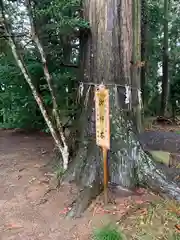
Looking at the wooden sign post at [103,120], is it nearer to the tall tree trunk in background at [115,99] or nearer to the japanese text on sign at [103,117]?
the japanese text on sign at [103,117]

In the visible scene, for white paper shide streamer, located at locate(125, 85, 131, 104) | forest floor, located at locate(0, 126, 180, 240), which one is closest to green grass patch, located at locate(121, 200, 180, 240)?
forest floor, located at locate(0, 126, 180, 240)

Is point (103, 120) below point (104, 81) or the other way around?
below

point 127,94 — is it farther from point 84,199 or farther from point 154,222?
point 154,222

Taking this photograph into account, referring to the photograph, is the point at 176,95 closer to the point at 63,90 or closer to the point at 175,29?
the point at 175,29

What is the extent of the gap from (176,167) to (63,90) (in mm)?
2526

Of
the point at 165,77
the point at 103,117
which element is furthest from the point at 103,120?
the point at 165,77

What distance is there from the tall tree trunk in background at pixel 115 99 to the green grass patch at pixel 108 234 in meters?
0.73

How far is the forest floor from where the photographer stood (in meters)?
2.87

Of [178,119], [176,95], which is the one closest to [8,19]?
[178,119]

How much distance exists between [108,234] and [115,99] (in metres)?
1.66

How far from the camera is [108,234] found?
2.73 metres

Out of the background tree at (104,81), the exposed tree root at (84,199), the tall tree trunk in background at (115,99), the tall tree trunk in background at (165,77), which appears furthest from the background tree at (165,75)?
the exposed tree root at (84,199)

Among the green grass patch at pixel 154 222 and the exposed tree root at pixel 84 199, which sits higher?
the exposed tree root at pixel 84 199

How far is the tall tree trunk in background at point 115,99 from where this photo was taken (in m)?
3.60
